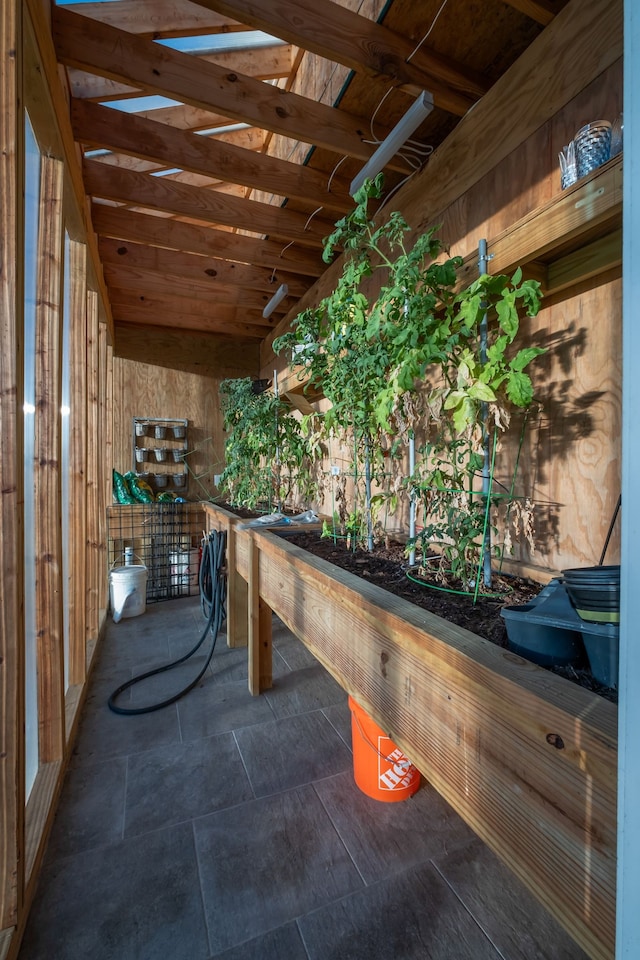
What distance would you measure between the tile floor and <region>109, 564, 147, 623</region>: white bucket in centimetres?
157

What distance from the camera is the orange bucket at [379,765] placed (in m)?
1.45

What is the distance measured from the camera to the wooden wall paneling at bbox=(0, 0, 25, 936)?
1.01 meters

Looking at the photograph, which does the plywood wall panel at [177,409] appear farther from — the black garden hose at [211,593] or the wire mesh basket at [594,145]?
the wire mesh basket at [594,145]

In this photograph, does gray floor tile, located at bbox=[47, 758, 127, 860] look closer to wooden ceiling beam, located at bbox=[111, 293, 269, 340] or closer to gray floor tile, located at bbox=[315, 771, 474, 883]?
gray floor tile, located at bbox=[315, 771, 474, 883]

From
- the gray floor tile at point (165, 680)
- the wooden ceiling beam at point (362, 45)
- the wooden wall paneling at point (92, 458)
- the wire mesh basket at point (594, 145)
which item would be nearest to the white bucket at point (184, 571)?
the wooden wall paneling at point (92, 458)

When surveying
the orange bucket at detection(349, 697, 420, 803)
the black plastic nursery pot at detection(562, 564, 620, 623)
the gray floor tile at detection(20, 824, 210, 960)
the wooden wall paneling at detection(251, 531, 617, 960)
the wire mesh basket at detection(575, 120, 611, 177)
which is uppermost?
the wire mesh basket at detection(575, 120, 611, 177)

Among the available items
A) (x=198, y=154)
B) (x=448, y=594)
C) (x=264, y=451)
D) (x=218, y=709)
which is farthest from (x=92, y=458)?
(x=448, y=594)

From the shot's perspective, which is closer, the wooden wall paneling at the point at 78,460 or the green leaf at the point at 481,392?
the green leaf at the point at 481,392

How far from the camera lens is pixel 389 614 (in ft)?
3.26

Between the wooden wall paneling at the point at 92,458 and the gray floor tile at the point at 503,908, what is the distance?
225 centimetres

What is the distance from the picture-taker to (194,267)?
11.4ft

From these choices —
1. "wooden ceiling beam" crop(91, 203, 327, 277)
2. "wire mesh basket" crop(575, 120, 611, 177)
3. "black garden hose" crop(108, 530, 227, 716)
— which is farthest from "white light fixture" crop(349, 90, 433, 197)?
"black garden hose" crop(108, 530, 227, 716)

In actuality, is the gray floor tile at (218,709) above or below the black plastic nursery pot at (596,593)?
below

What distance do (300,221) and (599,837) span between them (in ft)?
10.8
